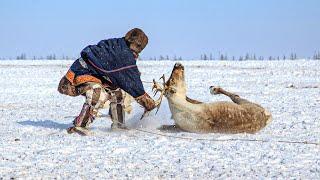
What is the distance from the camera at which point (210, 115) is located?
900cm

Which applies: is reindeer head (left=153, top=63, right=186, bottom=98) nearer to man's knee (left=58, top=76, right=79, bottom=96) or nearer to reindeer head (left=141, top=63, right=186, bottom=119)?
reindeer head (left=141, top=63, right=186, bottom=119)

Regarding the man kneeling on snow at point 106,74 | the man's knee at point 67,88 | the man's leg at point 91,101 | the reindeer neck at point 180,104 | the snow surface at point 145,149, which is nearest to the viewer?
the snow surface at point 145,149

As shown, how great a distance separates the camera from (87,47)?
8.88 m

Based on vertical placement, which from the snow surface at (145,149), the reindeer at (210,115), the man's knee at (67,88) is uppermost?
the man's knee at (67,88)

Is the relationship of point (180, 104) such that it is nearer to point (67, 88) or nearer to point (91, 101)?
point (91, 101)

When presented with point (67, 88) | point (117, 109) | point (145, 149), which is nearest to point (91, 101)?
point (67, 88)

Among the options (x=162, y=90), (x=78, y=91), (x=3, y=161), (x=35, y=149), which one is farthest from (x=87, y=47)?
(x=3, y=161)

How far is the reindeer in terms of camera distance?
29.2ft

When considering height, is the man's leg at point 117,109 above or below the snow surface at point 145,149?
above

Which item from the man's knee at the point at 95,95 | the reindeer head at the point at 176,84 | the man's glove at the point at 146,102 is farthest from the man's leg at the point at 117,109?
the reindeer head at the point at 176,84

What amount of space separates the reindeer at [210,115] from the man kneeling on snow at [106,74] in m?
0.43

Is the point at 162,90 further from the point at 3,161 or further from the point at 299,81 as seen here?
Answer: the point at 299,81

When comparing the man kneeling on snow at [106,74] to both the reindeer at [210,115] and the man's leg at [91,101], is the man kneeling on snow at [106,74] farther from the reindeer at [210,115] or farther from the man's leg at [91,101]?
the reindeer at [210,115]

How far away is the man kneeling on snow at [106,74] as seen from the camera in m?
8.70
